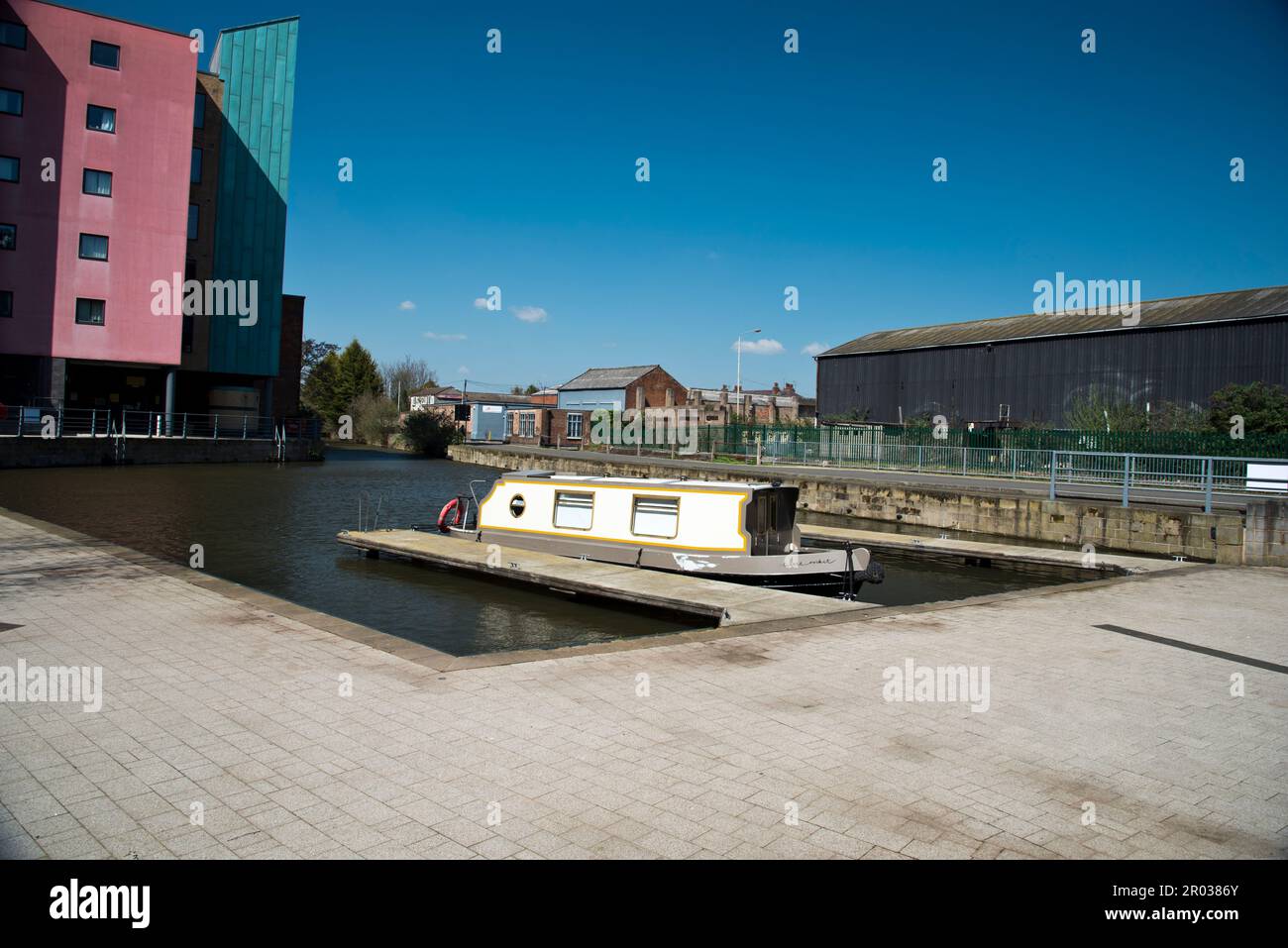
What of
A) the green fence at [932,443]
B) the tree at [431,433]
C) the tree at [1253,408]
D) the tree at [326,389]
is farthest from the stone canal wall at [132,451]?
the tree at [1253,408]

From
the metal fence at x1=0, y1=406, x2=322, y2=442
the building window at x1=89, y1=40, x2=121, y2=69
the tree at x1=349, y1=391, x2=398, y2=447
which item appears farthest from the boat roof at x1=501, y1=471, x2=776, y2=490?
the tree at x1=349, y1=391, x2=398, y2=447

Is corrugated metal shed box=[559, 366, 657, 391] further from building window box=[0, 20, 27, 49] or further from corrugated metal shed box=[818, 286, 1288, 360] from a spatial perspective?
building window box=[0, 20, 27, 49]

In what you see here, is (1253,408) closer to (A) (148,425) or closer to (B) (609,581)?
(B) (609,581)

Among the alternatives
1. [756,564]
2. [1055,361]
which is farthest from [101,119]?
[1055,361]

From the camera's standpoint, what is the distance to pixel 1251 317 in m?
40.4

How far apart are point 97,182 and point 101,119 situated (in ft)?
9.29

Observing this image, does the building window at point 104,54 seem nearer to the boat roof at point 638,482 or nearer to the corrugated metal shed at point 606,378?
the boat roof at point 638,482

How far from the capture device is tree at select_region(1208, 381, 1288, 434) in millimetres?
35000

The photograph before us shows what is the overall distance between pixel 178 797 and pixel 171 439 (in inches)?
1571

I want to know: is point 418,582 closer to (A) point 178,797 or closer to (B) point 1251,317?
(A) point 178,797

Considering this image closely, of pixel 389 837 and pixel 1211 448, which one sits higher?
pixel 1211 448

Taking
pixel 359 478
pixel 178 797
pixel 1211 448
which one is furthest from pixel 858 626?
pixel 359 478

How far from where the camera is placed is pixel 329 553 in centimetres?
1931

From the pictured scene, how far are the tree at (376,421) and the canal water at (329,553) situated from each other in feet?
112
